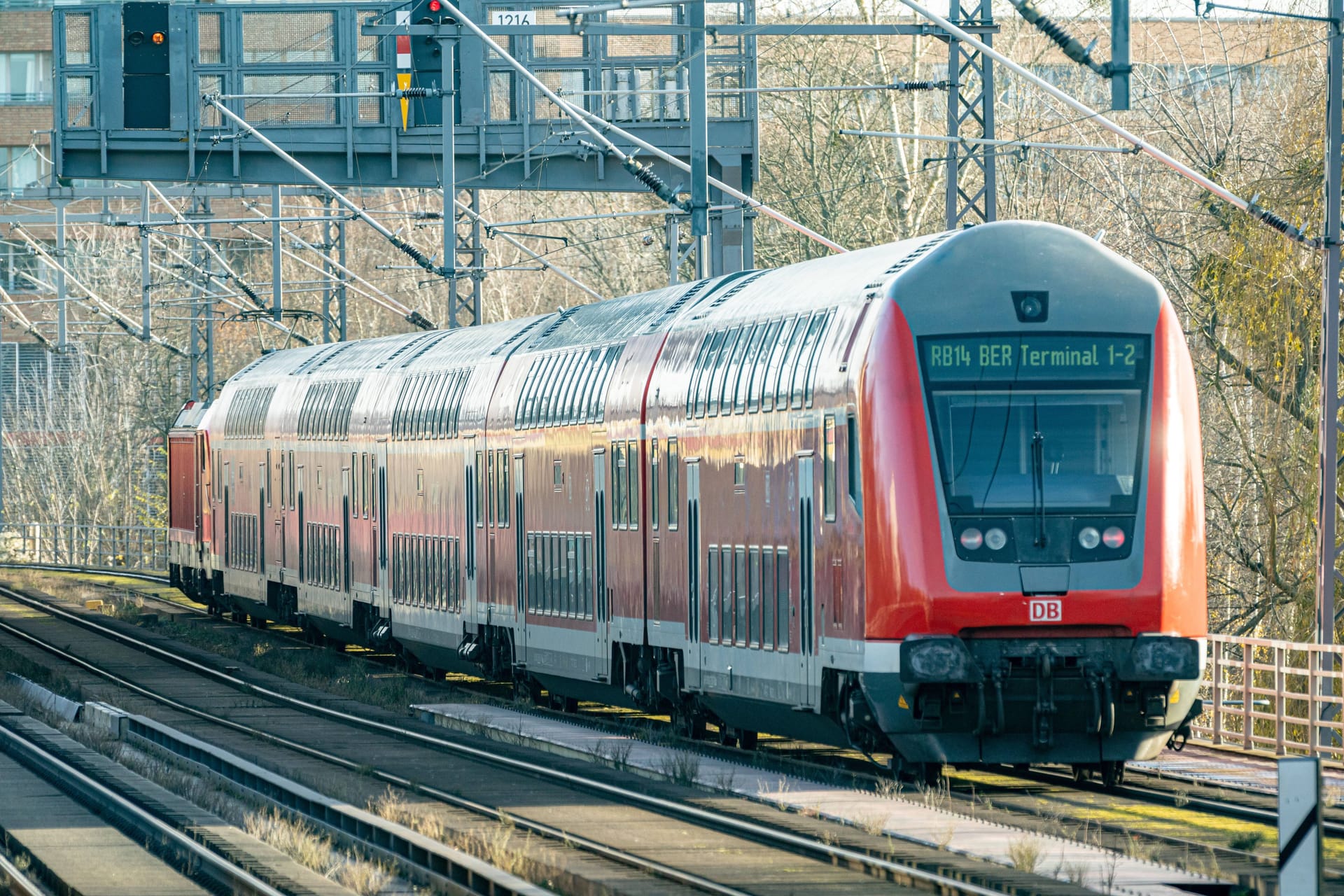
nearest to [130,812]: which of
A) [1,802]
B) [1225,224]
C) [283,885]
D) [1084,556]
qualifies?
[1,802]

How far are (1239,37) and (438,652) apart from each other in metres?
26.1

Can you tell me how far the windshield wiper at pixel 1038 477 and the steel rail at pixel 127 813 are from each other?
5399 mm

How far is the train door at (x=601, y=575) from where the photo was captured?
2353cm

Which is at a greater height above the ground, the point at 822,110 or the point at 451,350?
the point at 822,110

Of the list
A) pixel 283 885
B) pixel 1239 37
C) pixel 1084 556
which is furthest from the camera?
pixel 1239 37

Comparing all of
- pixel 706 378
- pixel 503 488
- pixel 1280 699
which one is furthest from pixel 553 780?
pixel 503 488

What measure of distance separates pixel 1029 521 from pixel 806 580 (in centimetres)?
215

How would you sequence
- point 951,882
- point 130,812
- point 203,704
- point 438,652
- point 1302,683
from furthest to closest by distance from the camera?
point 438,652, point 203,704, point 1302,683, point 130,812, point 951,882

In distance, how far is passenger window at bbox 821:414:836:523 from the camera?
17344mm

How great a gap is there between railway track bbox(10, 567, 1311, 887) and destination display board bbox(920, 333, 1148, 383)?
2.75 meters

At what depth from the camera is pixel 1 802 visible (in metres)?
18.5

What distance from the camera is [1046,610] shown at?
1630 cm

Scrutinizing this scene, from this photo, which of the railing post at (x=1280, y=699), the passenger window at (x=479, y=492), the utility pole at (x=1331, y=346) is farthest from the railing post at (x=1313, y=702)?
the passenger window at (x=479, y=492)

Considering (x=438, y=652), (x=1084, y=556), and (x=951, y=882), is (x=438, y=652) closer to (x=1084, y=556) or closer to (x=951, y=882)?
(x=1084, y=556)
